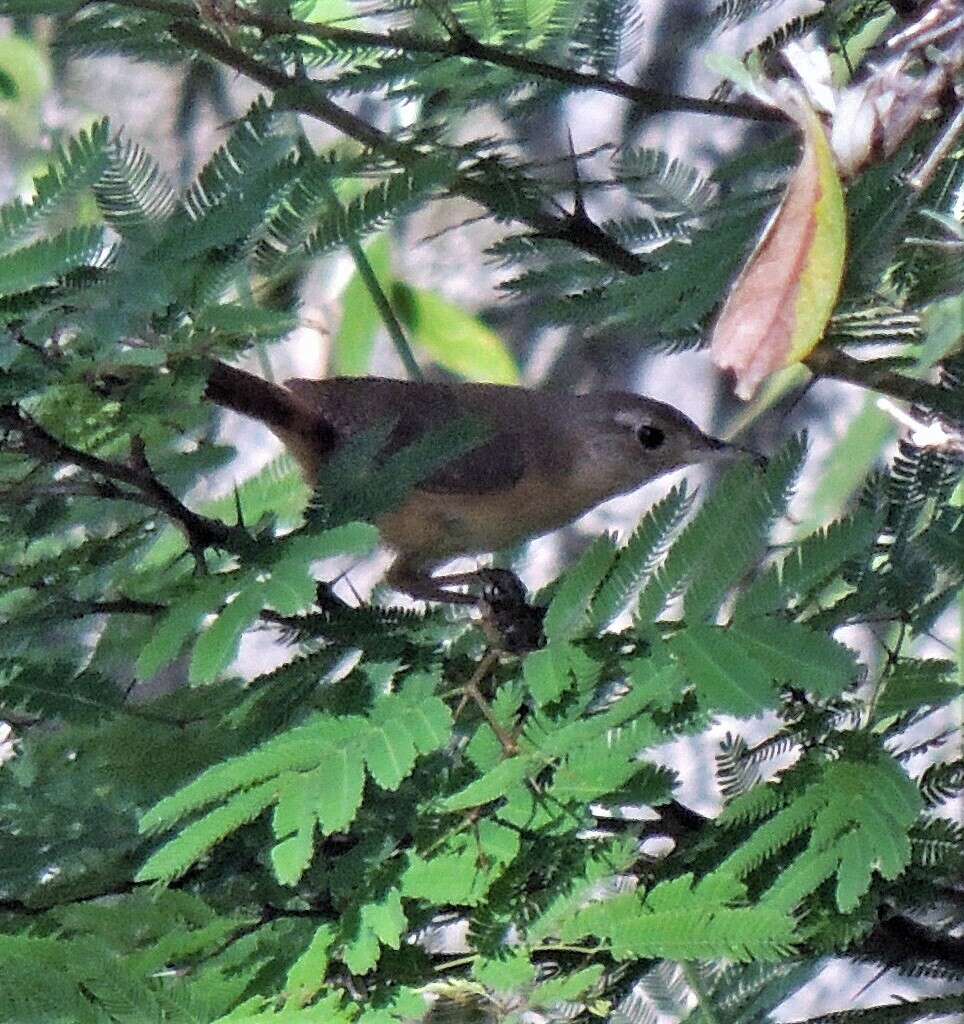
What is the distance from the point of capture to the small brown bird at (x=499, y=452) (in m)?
1.95

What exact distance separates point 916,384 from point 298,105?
0.74 meters

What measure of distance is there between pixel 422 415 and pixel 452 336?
2.88ft

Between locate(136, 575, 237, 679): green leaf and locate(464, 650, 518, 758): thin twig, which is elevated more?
locate(136, 575, 237, 679): green leaf

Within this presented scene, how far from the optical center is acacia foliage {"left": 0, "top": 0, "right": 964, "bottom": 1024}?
1.05 metres

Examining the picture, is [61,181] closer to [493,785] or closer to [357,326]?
[493,785]

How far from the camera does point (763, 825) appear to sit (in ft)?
3.59

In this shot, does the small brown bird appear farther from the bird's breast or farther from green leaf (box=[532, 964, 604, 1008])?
green leaf (box=[532, 964, 604, 1008])

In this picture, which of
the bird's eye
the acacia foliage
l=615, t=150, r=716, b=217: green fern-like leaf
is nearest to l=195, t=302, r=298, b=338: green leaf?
the acacia foliage

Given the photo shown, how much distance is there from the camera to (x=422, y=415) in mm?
2057

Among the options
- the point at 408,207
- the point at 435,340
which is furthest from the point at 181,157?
the point at 408,207

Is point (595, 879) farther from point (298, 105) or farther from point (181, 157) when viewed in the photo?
point (181, 157)

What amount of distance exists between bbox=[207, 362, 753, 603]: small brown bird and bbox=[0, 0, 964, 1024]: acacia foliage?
0.47 meters

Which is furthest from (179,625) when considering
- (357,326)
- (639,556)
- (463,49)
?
(357,326)

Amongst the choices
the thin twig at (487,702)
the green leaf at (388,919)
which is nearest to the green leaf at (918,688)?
the thin twig at (487,702)
